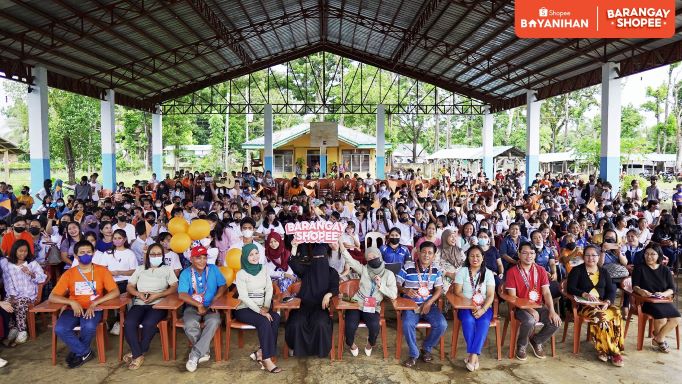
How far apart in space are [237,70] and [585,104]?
2672cm

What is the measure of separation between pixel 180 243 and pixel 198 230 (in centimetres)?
31

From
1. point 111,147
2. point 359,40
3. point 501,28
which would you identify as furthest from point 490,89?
point 111,147

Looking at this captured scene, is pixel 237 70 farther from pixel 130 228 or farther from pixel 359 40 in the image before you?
pixel 130 228

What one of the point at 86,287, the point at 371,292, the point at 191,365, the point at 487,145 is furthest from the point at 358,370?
the point at 487,145

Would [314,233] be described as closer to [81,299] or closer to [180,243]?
[180,243]

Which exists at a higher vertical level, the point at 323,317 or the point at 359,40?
the point at 359,40

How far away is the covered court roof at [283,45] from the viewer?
11.5m

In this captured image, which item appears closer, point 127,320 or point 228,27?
point 127,320

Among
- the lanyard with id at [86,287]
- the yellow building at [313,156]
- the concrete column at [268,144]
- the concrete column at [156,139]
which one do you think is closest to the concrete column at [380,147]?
the yellow building at [313,156]

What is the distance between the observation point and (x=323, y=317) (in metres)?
4.46

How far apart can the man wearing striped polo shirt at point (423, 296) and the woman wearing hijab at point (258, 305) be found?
126 centimetres

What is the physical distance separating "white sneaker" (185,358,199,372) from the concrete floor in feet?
0.14

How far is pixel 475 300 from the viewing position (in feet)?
14.5

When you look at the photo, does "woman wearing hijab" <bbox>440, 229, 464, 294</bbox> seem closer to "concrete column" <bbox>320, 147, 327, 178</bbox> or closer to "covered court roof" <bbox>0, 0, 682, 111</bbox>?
"covered court roof" <bbox>0, 0, 682, 111</bbox>
